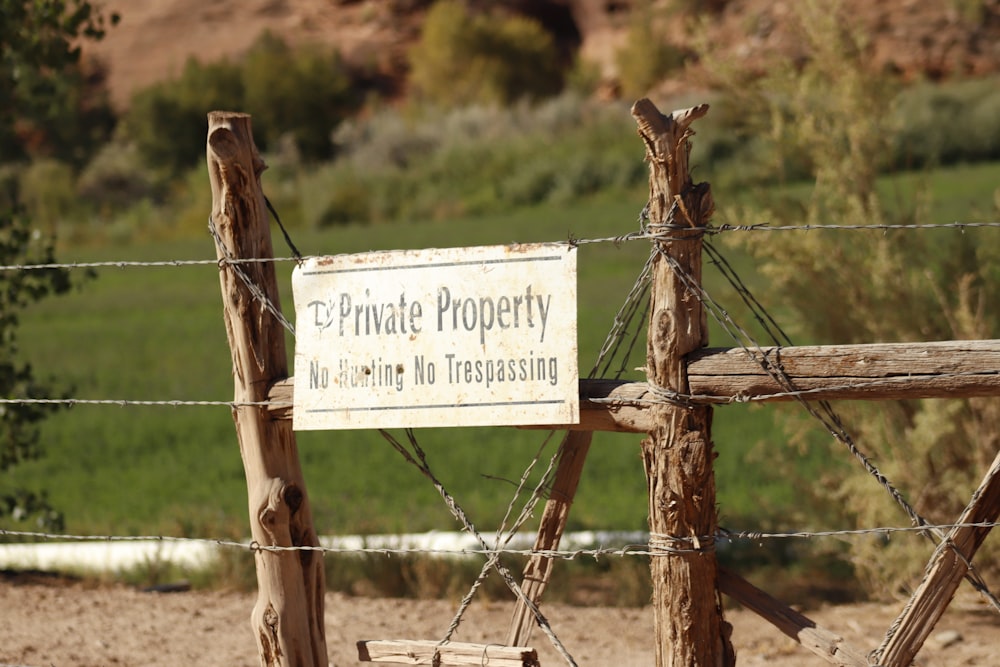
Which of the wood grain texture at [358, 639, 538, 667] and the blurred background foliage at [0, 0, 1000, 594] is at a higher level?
the blurred background foliage at [0, 0, 1000, 594]

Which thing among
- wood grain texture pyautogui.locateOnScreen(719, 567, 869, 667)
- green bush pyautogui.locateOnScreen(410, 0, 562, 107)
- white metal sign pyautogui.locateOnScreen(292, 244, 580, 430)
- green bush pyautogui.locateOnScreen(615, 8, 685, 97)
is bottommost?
wood grain texture pyautogui.locateOnScreen(719, 567, 869, 667)

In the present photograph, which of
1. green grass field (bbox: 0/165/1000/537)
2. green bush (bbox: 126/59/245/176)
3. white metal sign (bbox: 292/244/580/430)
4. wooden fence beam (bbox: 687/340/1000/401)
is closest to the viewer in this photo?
wooden fence beam (bbox: 687/340/1000/401)

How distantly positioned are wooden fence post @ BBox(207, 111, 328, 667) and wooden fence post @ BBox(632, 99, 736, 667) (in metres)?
1.18

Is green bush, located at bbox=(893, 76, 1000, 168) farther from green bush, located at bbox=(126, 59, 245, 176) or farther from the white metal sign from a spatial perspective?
green bush, located at bbox=(126, 59, 245, 176)

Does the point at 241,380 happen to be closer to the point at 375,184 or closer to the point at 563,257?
the point at 563,257

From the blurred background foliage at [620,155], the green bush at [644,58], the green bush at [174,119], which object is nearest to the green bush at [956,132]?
the blurred background foliage at [620,155]

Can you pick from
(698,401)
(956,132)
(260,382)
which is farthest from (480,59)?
(698,401)

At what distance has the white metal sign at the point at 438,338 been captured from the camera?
3529 mm

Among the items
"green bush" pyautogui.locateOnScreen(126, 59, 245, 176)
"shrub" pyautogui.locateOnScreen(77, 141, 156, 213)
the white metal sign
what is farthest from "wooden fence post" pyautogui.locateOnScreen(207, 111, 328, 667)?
"green bush" pyautogui.locateOnScreen(126, 59, 245, 176)

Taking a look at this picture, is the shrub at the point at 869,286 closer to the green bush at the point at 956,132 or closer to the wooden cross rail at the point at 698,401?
the wooden cross rail at the point at 698,401

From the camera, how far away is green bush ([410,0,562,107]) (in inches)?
1692

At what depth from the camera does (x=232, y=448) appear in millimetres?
11453

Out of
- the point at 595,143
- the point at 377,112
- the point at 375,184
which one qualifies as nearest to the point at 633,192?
the point at 595,143

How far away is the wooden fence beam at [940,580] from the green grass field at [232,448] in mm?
1170
